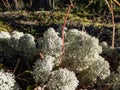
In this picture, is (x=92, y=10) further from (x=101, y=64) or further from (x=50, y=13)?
(x=101, y=64)

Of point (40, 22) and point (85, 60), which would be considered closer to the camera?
point (85, 60)

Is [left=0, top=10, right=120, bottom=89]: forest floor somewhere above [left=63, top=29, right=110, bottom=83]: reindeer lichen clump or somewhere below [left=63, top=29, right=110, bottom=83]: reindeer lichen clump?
below

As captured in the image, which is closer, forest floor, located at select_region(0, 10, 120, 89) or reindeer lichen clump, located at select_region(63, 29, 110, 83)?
reindeer lichen clump, located at select_region(63, 29, 110, 83)

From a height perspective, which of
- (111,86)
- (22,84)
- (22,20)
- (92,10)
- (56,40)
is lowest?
(92,10)

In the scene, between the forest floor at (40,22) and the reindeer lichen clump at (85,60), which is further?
the forest floor at (40,22)

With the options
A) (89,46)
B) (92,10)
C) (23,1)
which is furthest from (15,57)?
(23,1)

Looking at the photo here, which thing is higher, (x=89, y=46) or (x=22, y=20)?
(x=89, y=46)

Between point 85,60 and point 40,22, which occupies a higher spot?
point 85,60

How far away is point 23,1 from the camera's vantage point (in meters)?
29.2

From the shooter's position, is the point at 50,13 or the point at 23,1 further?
the point at 23,1

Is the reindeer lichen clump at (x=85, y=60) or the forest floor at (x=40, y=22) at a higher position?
the reindeer lichen clump at (x=85, y=60)

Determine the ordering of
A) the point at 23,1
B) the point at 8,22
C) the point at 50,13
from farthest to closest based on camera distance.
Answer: the point at 23,1 → the point at 50,13 → the point at 8,22

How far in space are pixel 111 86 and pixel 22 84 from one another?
0.68m

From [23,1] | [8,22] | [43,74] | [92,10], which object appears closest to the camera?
[43,74]
